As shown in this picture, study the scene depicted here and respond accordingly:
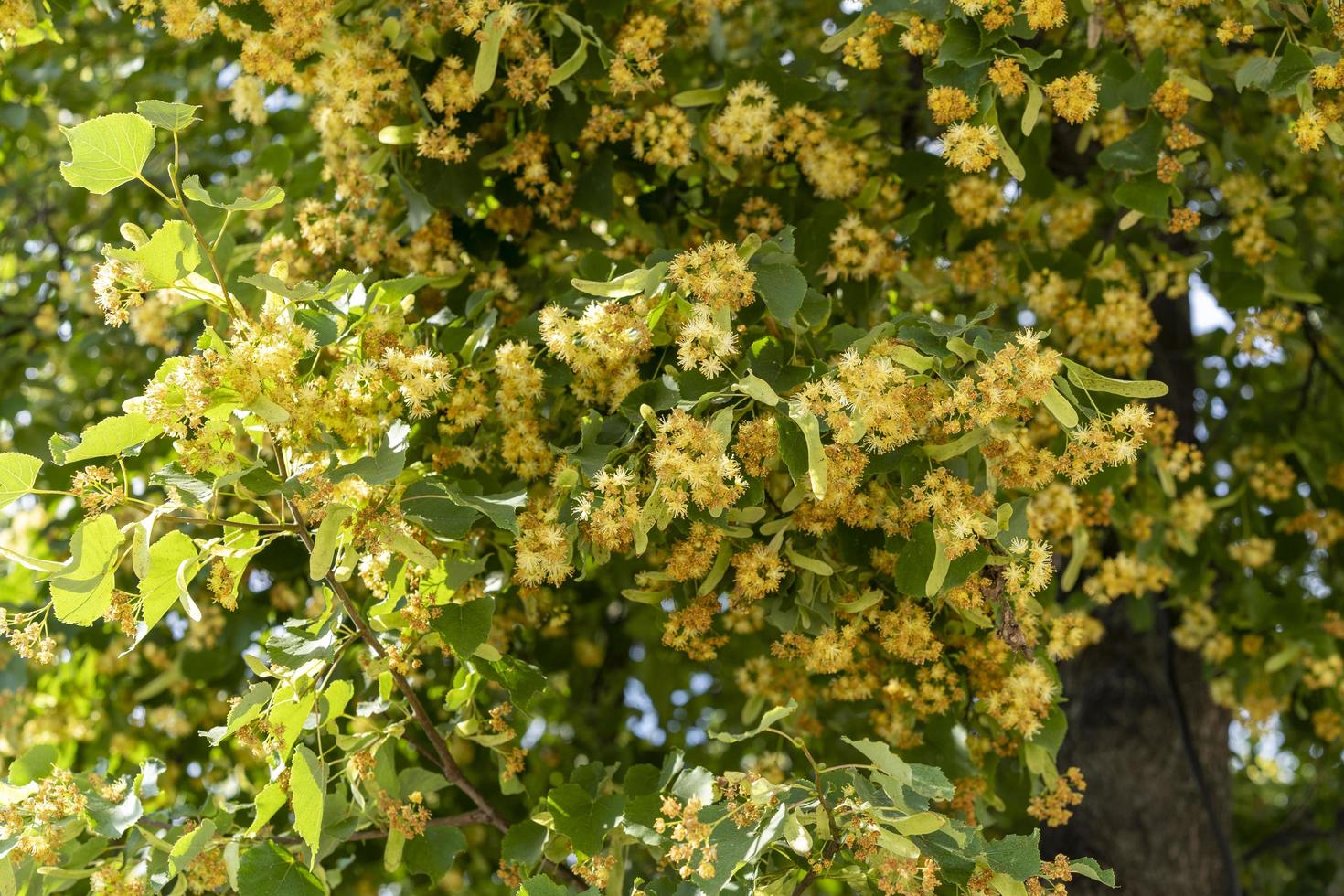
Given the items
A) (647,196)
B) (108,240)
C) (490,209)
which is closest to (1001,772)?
(647,196)

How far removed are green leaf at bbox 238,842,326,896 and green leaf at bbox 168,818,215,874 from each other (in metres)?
0.11

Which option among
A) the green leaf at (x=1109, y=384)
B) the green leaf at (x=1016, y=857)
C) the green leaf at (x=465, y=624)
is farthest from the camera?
the green leaf at (x=465, y=624)

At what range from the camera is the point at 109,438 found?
1693 millimetres

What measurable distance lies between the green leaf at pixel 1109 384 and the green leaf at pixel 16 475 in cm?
145

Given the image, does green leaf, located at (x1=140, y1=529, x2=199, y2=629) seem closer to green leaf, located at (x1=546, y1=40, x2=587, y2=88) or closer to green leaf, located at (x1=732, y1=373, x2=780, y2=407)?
green leaf, located at (x1=732, y1=373, x2=780, y2=407)

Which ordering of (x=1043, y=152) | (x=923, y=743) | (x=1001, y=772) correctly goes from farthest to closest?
(x=1043, y=152)
(x=1001, y=772)
(x=923, y=743)

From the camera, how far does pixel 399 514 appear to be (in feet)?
6.08

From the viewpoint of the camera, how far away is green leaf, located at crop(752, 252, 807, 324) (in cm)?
188

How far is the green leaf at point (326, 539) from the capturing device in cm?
170

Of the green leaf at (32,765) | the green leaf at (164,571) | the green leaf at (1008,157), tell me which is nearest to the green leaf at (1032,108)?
the green leaf at (1008,157)

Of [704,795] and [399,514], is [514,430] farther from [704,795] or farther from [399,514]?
[704,795]

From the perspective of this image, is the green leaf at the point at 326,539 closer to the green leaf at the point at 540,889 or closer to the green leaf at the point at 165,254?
the green leaf at the point at 165,254

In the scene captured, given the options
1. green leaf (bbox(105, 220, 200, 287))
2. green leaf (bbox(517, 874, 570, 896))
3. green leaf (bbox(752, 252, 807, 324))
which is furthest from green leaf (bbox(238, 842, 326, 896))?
green leaf (bbox(752, 252, 807, 324))

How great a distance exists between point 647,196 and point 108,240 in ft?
6.95
